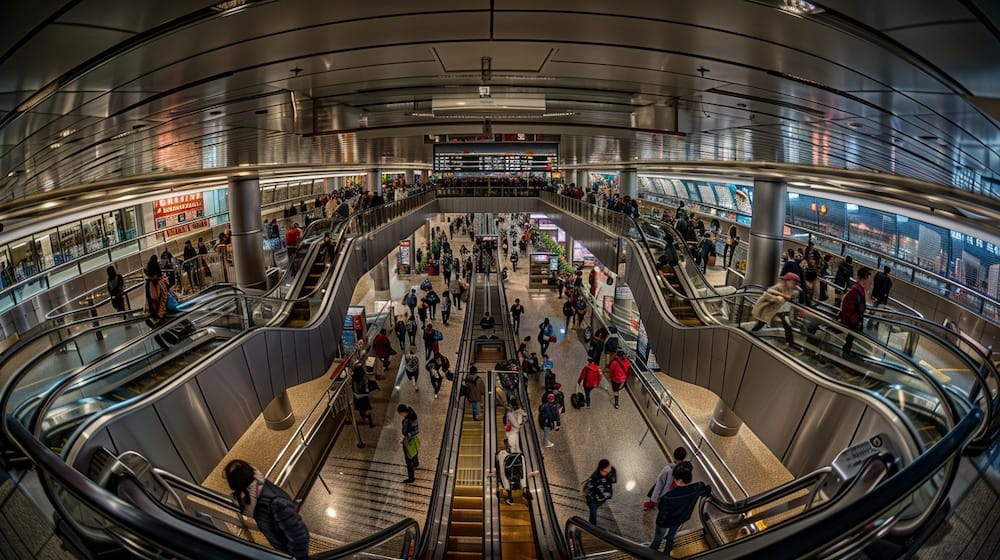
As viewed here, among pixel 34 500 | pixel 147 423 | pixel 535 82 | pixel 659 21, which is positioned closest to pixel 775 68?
pixel 659 21

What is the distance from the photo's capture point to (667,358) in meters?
11.5

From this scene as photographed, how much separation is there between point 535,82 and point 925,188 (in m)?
9.49

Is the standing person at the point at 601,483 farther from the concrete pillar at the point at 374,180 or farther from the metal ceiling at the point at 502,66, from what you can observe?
the concrete pillar at the point at 374,180

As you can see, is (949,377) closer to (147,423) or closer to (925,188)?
(925,188)

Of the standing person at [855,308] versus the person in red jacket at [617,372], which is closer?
the standing person at [855,308]

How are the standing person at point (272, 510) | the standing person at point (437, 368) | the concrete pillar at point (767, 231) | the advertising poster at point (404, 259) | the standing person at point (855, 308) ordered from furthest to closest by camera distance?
the advertising poster at point (404, 259), the concrete pillar at point (767, 231), the standing person at point (437, 368), the standing person at point (855, 308), the standing person at point (272, 510)

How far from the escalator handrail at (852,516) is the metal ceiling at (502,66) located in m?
1.96

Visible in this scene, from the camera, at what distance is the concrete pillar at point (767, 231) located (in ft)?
43.8

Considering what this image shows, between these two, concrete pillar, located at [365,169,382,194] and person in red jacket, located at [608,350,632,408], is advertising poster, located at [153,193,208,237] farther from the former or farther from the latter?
person in red jacket, located at [608,350,632,408]

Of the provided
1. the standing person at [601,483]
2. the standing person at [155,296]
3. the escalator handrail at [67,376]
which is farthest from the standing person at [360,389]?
the standing person at [601,483]

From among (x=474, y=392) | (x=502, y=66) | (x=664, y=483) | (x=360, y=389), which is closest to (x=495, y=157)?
(x=360, y=389)

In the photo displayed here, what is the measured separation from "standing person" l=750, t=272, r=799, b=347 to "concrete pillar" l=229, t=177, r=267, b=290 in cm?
1341

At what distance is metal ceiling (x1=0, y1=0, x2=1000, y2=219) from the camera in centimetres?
224

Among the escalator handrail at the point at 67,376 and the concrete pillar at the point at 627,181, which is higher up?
the concrete pillar at the point at 627,181
